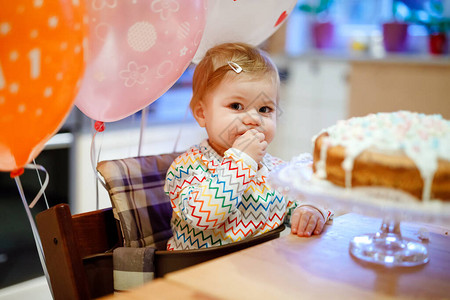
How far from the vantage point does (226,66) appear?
1330 millimetres

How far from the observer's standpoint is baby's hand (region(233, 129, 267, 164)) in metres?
1.20

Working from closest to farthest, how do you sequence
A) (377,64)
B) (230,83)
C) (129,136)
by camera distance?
(230,83) → (129,136) → (377,64)

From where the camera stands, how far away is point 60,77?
940 millimetres

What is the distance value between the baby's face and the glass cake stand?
0.22 meters

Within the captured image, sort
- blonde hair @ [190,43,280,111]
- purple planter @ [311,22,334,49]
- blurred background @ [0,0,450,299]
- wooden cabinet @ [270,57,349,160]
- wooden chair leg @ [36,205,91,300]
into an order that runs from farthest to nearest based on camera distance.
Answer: purple planter @ [311,22,334,49] → wooden cabinet @ [270,57,349,160] → blurred background @ [0,0,450,299] → blonde hair @ [190,43,280,111] → wooden chair leg @ [36,205,91,300]

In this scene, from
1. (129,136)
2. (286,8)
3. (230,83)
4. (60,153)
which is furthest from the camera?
(129,136)

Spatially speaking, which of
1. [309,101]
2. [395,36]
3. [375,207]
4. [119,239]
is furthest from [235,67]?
[309,101]

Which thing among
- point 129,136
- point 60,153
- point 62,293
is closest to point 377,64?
point 129,136

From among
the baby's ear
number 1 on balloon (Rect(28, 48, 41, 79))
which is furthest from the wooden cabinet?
number 1 on balloon (Rect(28, 48, 41, 79))

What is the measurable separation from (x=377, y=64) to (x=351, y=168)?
2910mm

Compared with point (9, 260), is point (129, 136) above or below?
above

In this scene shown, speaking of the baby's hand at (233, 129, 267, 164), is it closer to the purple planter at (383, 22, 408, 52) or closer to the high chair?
the high chair

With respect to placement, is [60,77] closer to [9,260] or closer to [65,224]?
[65,224]

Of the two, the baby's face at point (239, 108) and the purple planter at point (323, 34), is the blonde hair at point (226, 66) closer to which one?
the baby's face at point (239, 108)
